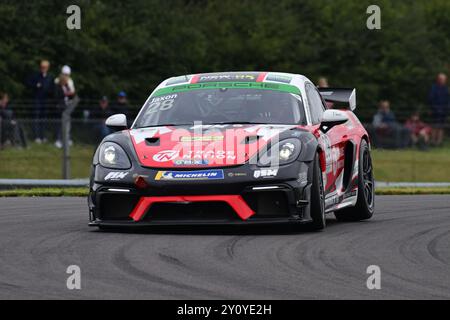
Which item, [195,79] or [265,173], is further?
[195,79]

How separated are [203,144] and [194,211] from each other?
1.84 feet

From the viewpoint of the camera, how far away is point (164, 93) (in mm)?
12312

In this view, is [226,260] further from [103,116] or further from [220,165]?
[103,116]

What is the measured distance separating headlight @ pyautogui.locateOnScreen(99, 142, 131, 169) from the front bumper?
0.57 feet

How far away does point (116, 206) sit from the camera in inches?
426

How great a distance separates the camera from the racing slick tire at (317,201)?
10820 millimetres

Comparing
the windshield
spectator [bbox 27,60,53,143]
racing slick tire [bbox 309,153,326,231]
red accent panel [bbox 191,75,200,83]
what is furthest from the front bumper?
spectator [bbox 27,60,53,143]

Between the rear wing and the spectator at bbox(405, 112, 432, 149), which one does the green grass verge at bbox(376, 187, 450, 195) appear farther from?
the spectator at bbox(405, 112, 432, 149)

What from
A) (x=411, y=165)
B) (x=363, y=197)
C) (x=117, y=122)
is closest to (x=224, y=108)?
(x=117, y=122)

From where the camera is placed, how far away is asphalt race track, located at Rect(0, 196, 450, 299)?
750 cm

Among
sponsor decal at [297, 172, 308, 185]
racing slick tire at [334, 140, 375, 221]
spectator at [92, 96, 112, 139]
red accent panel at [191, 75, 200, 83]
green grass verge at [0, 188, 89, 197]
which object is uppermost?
red accent panel at [191, 75, 200, 83]

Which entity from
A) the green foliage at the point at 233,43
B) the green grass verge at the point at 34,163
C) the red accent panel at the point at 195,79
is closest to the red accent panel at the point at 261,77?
the red accent panel at the point at 195,79

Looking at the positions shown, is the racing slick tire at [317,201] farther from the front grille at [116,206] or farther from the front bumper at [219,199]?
the front grille at [116,206]
